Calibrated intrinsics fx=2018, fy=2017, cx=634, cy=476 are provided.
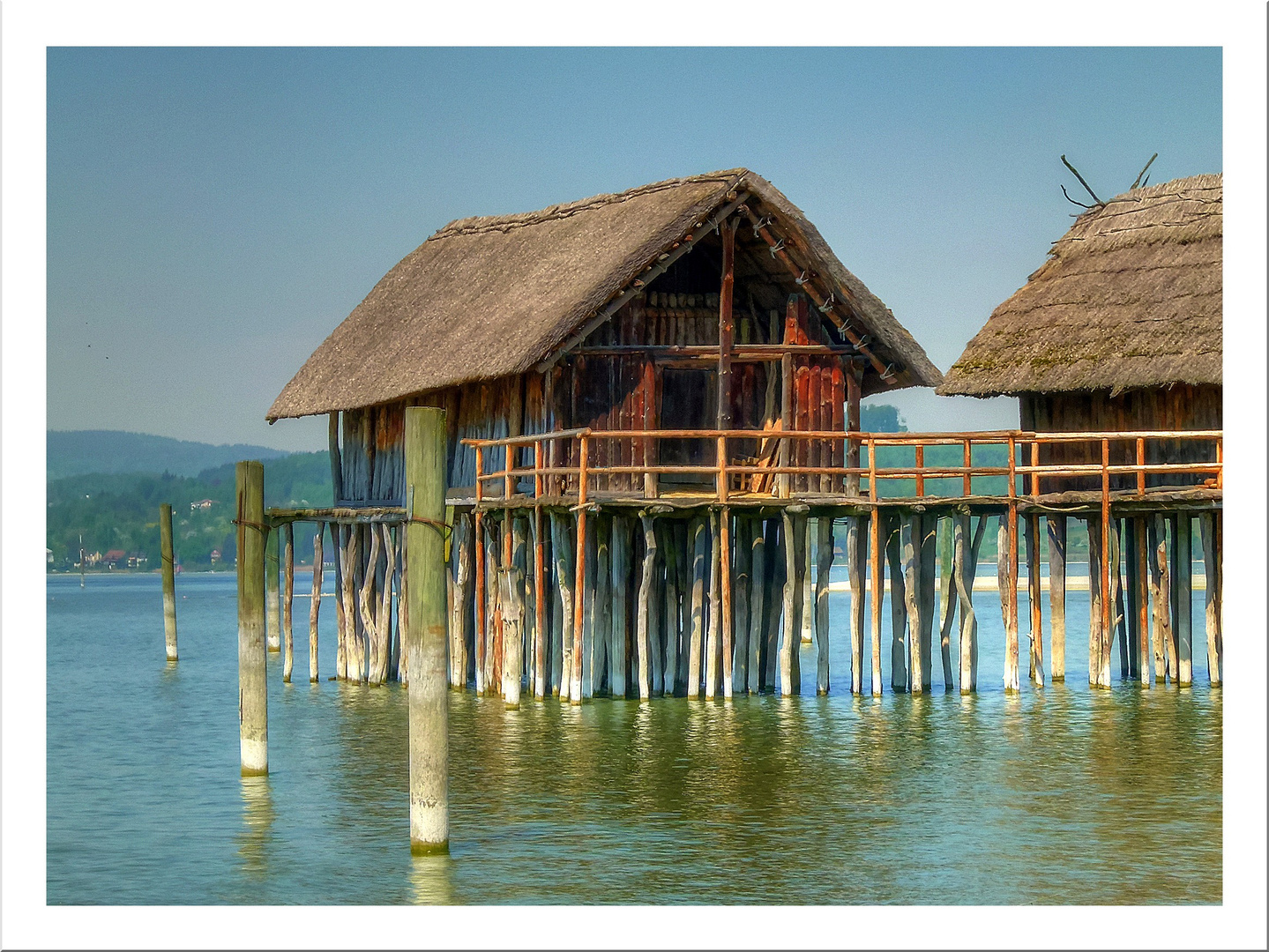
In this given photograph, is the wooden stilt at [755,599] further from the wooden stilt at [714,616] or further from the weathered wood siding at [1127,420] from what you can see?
the weathered wood siding at [1127,420]

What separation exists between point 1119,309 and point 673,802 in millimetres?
14553

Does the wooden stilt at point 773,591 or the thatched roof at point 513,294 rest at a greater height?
the thatched roof at point 513,294

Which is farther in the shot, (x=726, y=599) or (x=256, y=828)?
(x=726, y=599)

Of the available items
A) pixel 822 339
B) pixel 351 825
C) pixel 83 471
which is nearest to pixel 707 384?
pixel 822 339

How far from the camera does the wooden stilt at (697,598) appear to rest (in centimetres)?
2659

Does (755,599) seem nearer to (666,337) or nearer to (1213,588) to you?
(666,337)

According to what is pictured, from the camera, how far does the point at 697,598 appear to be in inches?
1070

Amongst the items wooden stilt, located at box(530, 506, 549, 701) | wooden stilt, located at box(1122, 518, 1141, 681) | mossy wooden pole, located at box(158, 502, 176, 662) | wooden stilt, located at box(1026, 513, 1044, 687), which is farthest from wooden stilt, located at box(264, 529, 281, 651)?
wooden stilt, located at box(1122, 518, 1141, 681)

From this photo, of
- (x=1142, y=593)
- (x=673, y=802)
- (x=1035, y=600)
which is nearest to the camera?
(x=673, y=802)

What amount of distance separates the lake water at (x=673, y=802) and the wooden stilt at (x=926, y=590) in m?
0.56

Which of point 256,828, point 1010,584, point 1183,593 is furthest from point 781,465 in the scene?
point 256,828

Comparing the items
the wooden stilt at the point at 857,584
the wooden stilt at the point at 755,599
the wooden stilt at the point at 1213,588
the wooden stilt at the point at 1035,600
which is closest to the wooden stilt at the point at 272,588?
the wooden stilt at the point at 755,599

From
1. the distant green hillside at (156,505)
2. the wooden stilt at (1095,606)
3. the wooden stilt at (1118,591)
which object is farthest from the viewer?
the distant green hillside at (156,505)

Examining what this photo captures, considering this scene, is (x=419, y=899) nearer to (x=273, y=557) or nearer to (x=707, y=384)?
(x=707, y=384)
